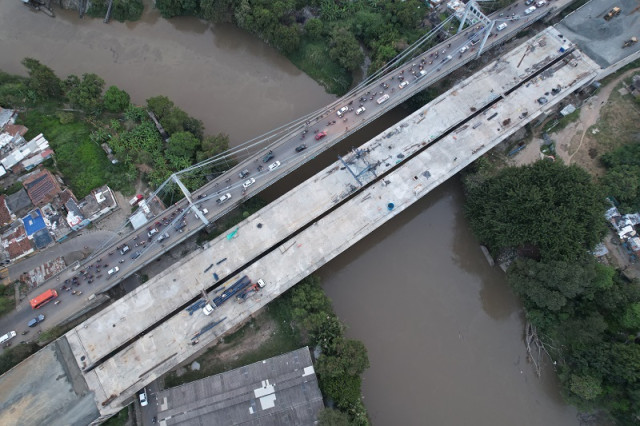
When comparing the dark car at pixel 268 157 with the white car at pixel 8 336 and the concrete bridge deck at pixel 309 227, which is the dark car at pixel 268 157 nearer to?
the concrete bridge deck at pixel 309 227

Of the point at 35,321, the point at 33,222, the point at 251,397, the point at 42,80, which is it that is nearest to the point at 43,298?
the point at 35,321

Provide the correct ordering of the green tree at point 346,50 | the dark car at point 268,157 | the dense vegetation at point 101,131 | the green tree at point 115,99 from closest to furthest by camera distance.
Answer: the dark car at point 268,157 → the dense vegetation at point 101,131 → the green tree at point 115,99 → the green tree at point 346,50

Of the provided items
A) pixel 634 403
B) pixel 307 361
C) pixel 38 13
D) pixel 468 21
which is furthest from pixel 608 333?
pixel 38 13

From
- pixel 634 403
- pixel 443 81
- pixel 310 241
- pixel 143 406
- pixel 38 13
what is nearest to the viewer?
pixel 634 403

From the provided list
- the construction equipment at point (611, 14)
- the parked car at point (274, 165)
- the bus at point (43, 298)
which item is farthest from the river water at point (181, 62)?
the construction equipment at point (611, 14)

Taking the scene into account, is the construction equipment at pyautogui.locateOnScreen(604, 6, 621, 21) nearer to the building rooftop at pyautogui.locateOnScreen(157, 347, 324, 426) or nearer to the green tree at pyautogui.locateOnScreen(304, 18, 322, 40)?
the green tree at pyautogui.locateOnScreen(304, 18, 322, 40)

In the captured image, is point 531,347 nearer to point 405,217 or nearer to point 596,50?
point 405,217

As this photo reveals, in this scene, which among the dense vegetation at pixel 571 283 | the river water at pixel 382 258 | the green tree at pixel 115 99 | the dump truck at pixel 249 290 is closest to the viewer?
the dense vegetation at pixel 571 283
